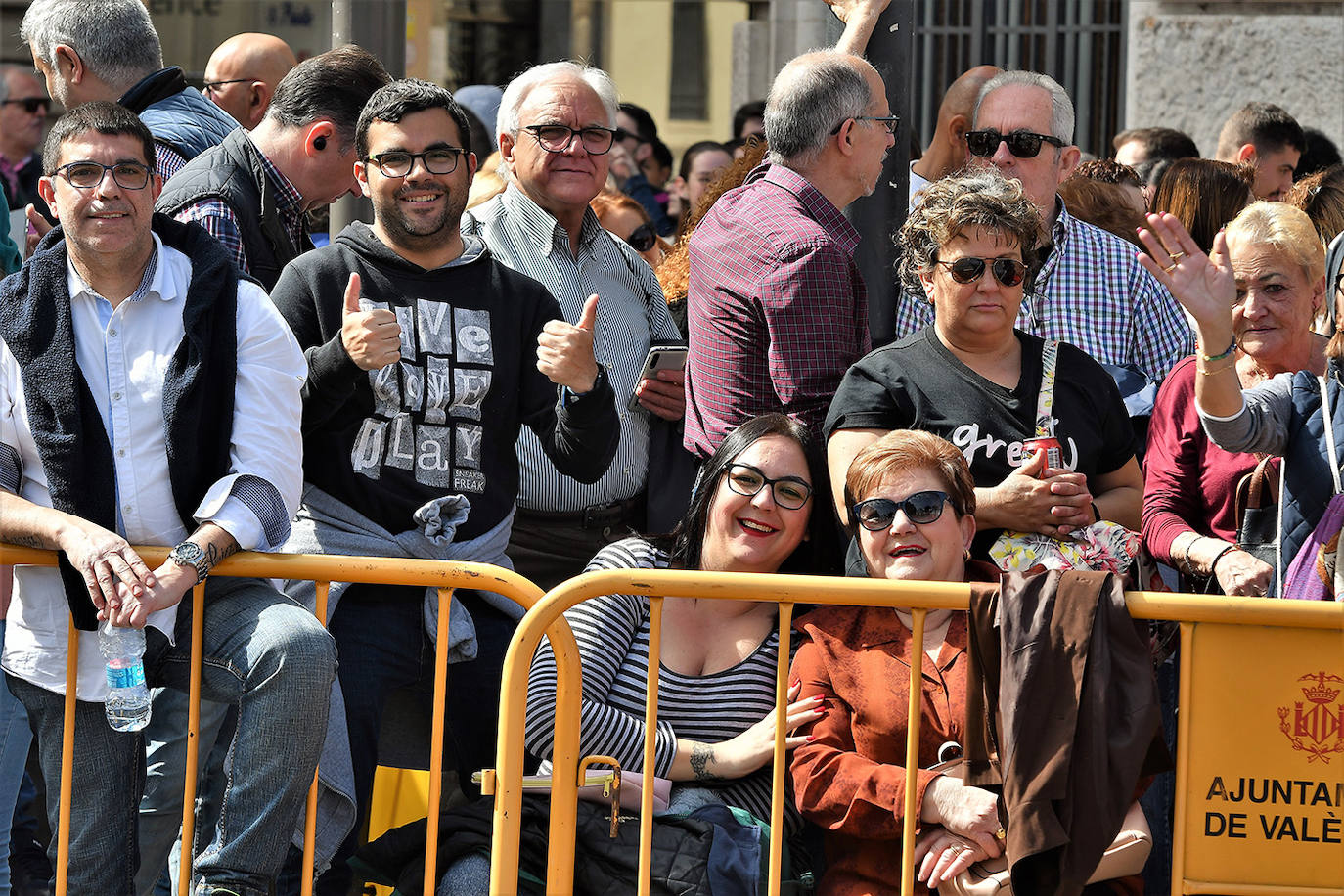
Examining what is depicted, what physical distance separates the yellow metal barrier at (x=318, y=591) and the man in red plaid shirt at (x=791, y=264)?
1.04 m

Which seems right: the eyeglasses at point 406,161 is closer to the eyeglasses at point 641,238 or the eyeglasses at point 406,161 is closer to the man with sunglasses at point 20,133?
the eyeglasses at point 641,238

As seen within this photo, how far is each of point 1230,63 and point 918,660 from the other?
19.4ft

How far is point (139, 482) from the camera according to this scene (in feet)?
12.7

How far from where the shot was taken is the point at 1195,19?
28.1 feet

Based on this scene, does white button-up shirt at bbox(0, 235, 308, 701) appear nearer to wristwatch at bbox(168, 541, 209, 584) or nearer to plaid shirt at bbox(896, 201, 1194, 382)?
wristwatch at bbox(168, 541, 209, 584)

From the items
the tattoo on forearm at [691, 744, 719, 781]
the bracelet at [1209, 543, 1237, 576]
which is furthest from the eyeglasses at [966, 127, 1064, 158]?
the tattoo on forearm at [691, 744, 719, 781]

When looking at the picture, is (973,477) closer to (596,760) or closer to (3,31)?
(596,760)

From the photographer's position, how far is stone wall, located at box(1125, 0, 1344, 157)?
845 cm

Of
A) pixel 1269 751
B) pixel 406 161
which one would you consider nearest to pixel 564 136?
pixel 406 161

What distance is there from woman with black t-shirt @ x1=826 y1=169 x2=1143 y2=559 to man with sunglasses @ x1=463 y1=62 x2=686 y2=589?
1016 millimetres

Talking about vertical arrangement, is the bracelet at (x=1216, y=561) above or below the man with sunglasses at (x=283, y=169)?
below

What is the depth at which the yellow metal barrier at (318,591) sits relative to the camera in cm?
374

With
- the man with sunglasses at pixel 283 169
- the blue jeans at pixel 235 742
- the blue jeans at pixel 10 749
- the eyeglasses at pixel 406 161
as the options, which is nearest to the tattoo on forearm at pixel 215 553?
the blue jeans at pixel 235 742

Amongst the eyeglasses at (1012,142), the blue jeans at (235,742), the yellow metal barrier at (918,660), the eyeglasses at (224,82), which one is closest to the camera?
the yellow metal barrier at (918,660)
